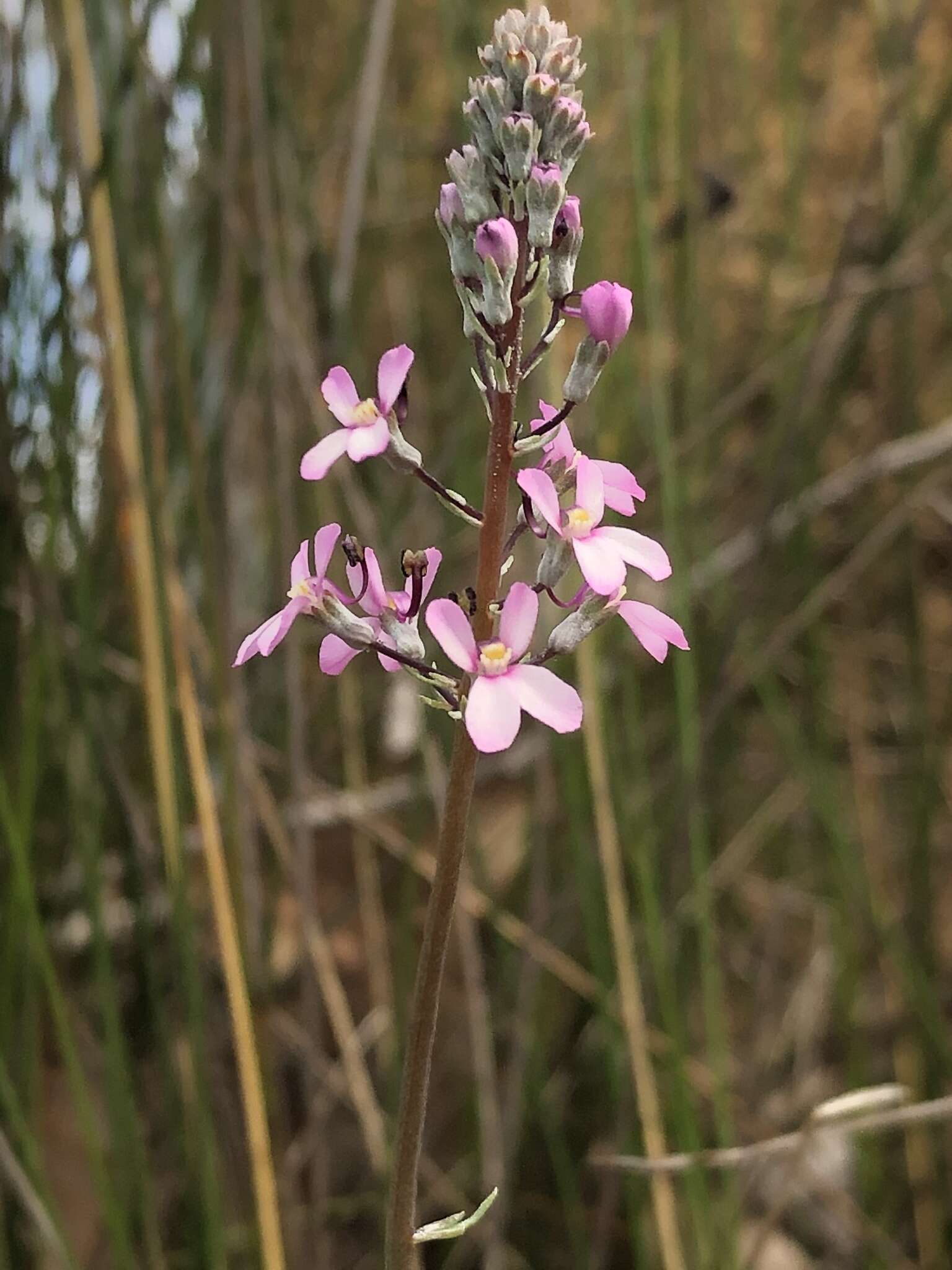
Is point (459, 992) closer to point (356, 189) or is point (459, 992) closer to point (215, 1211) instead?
point (215, 1211)

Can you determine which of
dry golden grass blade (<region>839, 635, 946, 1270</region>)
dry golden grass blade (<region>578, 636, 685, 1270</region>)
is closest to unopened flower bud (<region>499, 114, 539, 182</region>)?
dry golden grass blade (<region>578, 636, 685, 1270</region>)

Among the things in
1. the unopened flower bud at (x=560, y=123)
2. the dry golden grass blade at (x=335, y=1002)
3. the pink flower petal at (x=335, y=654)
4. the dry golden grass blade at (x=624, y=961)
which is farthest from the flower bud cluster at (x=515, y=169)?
the dry golden grass blade at (x=335, y=1002)

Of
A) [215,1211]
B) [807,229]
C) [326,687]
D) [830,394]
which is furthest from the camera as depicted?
[807,229]

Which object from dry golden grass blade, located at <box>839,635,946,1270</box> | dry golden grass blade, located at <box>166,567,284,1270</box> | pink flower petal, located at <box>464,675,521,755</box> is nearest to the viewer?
pink flower petal, located at <box>464,675,521,755</box>

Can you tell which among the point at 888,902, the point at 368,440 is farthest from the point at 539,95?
the point at 888,902

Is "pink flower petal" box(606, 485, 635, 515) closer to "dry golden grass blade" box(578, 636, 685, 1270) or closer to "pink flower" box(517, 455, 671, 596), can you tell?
"pink flower" box(517, 455, 671, 596)

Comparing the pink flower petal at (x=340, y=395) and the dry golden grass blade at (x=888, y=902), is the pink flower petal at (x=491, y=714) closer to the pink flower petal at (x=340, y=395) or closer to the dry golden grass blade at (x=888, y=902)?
the pink flower petal at (x=340, y=395)

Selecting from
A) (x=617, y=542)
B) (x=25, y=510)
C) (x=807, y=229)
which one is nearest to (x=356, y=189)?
(x=25, y=510)
